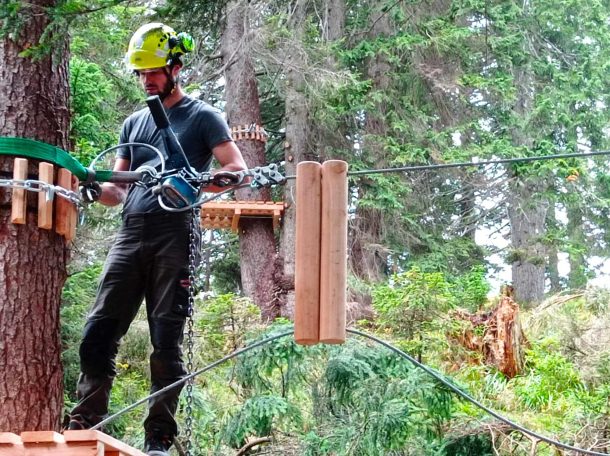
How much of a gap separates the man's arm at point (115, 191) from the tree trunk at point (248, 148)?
694 centimetres

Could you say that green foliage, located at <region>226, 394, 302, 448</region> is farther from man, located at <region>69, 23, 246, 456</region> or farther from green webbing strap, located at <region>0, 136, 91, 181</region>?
green webbing strap, located at <region>0, 136, 91, 181</region>

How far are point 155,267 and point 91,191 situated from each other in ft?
1.54

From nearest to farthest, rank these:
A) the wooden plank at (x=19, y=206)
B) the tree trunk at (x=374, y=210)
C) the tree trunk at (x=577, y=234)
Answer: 1. the wooden plank at (x=19, y=206)
2. the tree trunk at (x=374, y=210)
3. the tree trunk at (x=577, y=234)

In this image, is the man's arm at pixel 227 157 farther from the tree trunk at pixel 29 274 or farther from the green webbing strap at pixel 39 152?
the tree trunk at pixel 29 274

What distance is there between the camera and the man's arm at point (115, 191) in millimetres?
4551

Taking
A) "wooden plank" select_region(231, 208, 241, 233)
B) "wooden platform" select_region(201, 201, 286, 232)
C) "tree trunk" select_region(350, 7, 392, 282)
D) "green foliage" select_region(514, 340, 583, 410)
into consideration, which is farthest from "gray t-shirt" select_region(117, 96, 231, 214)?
"tree trunk" select_region(350, 7, 392, 282)

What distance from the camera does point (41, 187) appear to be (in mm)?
4469

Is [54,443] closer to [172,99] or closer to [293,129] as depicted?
[172,99]

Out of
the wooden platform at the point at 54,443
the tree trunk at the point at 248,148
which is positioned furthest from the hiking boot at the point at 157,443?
the tree trunk at the point at 248,148

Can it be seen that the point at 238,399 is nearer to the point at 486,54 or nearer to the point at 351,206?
the point at 351,206

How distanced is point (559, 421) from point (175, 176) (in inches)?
191

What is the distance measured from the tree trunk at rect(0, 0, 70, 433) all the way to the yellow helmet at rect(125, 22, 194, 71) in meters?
0.84

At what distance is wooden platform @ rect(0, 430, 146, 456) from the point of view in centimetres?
335

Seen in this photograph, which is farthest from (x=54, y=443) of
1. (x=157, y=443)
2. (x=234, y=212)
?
(x=234, y=212)
